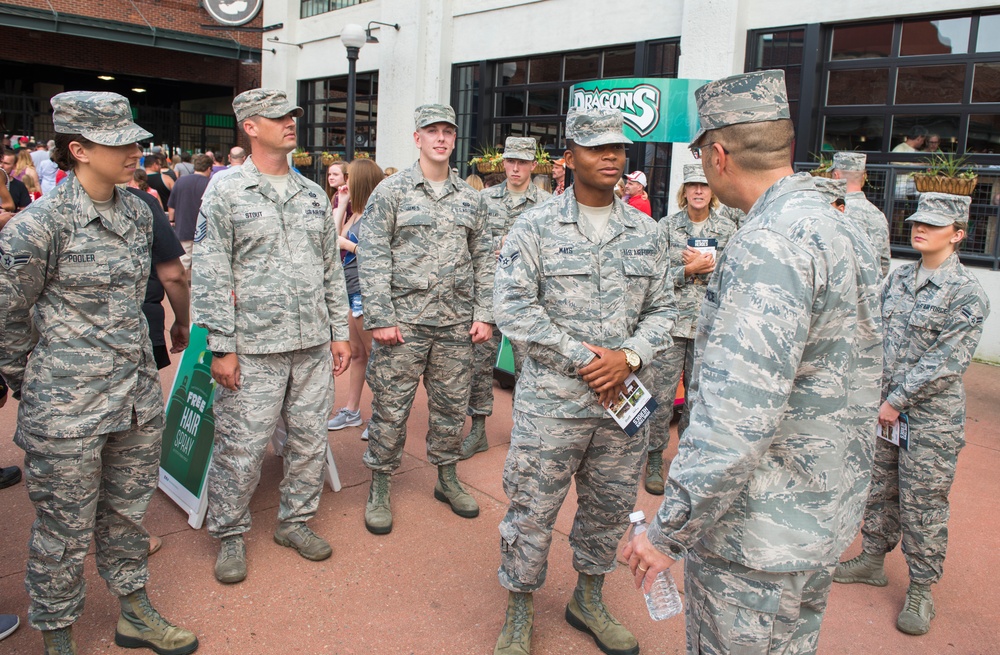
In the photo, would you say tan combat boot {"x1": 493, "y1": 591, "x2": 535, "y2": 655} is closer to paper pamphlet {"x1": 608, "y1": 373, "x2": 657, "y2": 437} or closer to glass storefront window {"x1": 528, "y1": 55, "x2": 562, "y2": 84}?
paper pamphlet {"x1": 608, "y1": 373, "x2": 657, "y2": 437}

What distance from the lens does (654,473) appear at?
5004mm

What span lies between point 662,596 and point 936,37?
363 inches

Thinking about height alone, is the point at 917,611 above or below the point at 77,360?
below

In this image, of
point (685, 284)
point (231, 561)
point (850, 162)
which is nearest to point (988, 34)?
point (850, 162)

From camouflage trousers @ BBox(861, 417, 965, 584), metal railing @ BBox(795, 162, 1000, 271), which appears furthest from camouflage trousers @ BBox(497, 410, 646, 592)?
metal railing @ BBox(795, 162, 1000, 271)

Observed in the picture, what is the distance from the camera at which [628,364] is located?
2.95 m

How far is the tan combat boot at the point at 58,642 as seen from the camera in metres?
2.92

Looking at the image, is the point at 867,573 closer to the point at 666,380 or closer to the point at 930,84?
the point at 666,380

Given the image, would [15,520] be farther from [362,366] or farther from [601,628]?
[601,628]

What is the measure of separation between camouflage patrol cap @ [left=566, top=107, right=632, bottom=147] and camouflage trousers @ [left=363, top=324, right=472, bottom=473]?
5.47 ft

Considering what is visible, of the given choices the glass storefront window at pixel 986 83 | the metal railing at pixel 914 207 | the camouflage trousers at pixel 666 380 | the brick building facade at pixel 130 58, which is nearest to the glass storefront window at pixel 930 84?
the glass storefront window at pixel 986 83

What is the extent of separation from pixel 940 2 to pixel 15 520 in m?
10.1

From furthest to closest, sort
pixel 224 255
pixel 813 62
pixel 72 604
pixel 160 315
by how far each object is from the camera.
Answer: pixel 813 62 < pixel 160 315 < pixel 224 255 < pixel 72 604

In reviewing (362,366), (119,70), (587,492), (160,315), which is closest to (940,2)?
(362,366)
